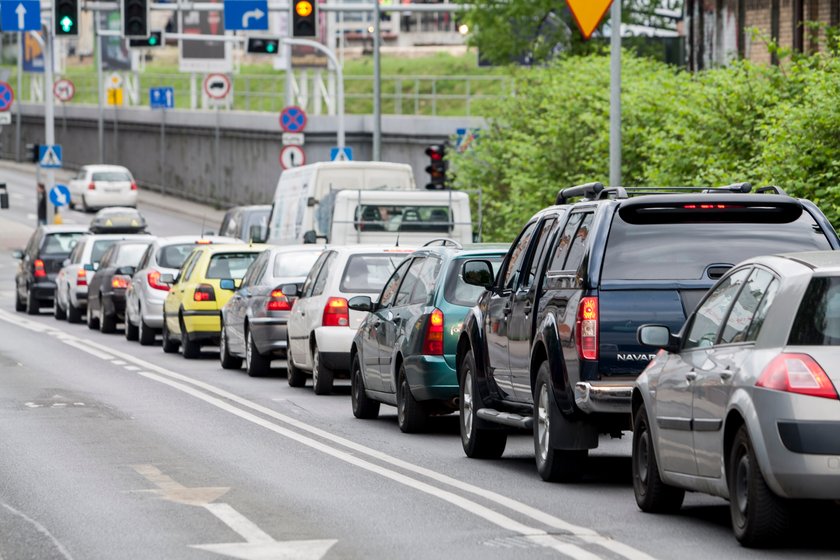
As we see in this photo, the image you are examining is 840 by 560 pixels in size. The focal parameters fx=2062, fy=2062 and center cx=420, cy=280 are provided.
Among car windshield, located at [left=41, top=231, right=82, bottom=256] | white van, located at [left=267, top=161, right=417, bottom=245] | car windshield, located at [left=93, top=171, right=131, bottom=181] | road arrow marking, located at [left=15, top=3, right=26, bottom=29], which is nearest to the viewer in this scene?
white van, located at [left=267, top=161, right=417, bottom=245]

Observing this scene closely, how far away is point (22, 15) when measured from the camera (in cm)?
4978

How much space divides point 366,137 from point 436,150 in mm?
22414

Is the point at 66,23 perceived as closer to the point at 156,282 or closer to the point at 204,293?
the point at 156,282

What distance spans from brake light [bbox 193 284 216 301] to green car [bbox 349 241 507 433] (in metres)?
9.16

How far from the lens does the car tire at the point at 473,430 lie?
14344 mm

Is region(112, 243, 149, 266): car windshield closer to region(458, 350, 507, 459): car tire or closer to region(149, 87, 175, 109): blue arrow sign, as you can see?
region(458, 350, 507, 459): car tire

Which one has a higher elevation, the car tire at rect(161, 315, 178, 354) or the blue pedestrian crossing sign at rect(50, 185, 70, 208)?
the blue pedestrian crossing sign at rect(50, 185, 70, 208)

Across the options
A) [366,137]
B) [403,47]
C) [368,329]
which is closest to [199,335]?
[368,329]

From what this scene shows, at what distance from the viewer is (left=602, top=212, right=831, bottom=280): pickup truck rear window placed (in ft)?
39.5

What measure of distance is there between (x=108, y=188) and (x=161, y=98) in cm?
481

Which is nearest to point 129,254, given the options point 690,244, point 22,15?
point 22,15

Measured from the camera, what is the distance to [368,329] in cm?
1797

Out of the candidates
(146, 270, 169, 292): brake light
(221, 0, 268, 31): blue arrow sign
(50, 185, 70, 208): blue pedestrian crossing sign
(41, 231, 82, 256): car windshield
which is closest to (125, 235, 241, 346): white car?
(146, 270, 169, 292): brake light

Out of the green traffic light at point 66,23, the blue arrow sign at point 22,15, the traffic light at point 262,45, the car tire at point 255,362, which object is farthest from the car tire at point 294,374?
the blue arrow sign at point 22,15
